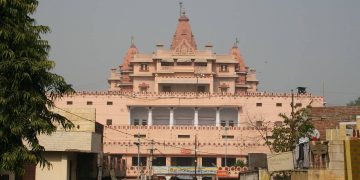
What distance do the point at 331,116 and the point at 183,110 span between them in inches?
1524

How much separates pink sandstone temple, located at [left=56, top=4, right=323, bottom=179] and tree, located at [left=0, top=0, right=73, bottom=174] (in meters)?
43.7

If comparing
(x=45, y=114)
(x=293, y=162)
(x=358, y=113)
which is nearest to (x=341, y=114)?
(x=358, y=113)

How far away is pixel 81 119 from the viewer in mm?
34875

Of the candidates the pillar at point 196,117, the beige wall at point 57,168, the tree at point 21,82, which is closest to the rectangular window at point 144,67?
the pillar at point 196,117

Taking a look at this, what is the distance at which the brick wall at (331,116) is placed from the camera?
30.9 meters

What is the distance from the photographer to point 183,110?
70.1 metres

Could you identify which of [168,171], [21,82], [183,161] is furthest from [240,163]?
[21,82]

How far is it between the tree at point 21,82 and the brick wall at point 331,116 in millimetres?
18641

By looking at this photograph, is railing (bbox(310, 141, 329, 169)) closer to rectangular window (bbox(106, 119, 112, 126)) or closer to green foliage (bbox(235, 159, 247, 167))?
green foliage (bbox(235, 159, 247, 167))

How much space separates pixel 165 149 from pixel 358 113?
3422 centimetres

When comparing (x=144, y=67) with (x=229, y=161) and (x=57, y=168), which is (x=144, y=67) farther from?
(x=57, y=168)

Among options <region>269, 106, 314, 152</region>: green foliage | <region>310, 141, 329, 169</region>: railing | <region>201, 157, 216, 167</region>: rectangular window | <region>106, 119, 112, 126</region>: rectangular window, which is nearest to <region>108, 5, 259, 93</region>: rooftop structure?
<region>106, 119, 112, 126</region>: rectangular window

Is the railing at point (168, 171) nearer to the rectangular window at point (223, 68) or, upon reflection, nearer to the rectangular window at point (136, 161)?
the rectangular window at point (136, 161)

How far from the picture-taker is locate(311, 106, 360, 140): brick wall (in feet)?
101
